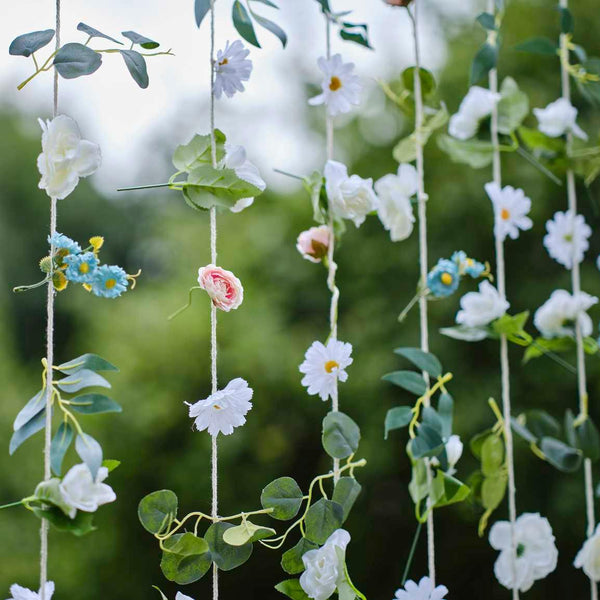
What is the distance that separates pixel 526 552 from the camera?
938mm

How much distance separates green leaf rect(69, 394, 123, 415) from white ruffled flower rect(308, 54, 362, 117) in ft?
1.33

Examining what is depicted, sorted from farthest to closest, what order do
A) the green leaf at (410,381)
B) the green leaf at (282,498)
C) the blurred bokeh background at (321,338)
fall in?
the blurred bokeh background at (321,338)
the green leaf at (410,381)
the green leaf at (282,498)

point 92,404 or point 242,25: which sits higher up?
point 242,25

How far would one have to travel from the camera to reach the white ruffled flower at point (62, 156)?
686 mm

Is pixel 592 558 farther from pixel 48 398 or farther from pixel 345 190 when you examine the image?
pixel 48 398

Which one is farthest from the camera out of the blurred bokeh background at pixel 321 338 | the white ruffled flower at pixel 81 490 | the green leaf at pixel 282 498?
the blurred bokeh background at pixel 321 338

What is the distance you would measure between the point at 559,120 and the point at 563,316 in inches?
11.1

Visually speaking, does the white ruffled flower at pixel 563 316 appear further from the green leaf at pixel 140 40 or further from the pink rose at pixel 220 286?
the green leaf at pixel 140 40

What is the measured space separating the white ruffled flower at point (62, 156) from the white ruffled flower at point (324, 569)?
44 cm

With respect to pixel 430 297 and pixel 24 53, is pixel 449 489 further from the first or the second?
pixel 24 53

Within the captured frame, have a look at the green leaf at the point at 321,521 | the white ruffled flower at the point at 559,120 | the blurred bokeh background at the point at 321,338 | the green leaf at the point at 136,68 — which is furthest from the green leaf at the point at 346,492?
the blurred bokeh background at the point at 321,338

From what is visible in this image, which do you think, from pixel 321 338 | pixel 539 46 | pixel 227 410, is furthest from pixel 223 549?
pixel 321 338

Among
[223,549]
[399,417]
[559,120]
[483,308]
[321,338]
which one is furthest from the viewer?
[321,338]

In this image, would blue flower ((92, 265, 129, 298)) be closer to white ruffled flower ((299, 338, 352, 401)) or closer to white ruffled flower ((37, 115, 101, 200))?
white ruffled flower ((37, 115, 101, 200))
